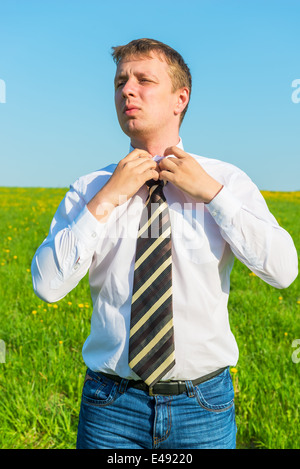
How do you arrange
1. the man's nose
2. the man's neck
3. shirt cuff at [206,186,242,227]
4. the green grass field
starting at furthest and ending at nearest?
the green grass field → the man's neck → the man's nose → shirt cuff at [206,186,242,227]

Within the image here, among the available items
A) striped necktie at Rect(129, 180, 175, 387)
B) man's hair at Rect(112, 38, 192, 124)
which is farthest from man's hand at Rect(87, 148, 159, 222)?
man's hair at Rect(112, 38, 192, 124)

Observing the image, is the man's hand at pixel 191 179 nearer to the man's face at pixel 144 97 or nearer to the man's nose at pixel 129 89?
the man's face at pixel 144 97

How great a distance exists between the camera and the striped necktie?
185 cm

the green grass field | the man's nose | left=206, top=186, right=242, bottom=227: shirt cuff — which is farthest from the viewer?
the green grass field

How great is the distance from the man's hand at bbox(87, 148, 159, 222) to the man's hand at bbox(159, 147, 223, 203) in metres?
0.08

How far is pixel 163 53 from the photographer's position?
215 cm

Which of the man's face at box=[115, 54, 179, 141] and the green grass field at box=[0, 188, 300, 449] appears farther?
the green grass field at box=[0, 188, 300, 449]

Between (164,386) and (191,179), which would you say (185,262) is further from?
(164,386)

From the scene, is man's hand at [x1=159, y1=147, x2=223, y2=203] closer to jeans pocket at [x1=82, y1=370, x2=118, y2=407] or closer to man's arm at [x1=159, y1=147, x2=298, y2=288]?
man's arm at [x1=159, y1=147, x2=298, y2=288]

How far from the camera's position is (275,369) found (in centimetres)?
393

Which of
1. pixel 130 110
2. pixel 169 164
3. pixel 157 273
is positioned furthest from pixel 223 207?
pixel 130 110

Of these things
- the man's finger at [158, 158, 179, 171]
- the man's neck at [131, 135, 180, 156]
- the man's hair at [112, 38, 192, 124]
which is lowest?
the man's finger at [158, 158, 179, 171]

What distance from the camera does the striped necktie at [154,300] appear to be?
72.9 inches
